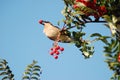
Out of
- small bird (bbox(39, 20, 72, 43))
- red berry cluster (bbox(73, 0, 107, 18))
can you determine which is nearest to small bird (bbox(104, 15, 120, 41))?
red berry cluster (bbox(73, 0, 107, 18))

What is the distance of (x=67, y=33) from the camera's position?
3344 mm

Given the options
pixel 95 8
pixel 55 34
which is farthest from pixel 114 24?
pixel 55 34

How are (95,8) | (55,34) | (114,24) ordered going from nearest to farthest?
(114,24), (95,8), (55,34)

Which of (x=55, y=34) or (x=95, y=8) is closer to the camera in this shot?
(x=95, y=8)

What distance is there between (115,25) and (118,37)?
0.86 feet

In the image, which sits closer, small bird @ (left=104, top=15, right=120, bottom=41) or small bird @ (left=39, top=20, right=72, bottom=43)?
small bird @ (left=104, top=15, right=120, bottom=41)

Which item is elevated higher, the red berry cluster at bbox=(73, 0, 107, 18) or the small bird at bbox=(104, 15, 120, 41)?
the red berry cluster at bbox=(73, 0, 107, 18)

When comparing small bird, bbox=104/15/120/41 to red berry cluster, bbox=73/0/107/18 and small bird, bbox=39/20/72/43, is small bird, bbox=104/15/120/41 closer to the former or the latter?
red berry cluster, bbox=73/0/107/18

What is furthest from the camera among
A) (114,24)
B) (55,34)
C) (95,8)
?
(55,34)

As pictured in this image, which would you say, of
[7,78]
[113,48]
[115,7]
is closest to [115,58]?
[113,48]

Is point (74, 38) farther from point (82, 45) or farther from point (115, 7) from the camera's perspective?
point (115, 7)

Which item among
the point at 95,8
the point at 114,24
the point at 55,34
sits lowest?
the point at 114,24

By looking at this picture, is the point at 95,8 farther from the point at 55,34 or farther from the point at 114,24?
the point at 55,34

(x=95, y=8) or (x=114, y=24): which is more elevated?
(x=95, y=8)
